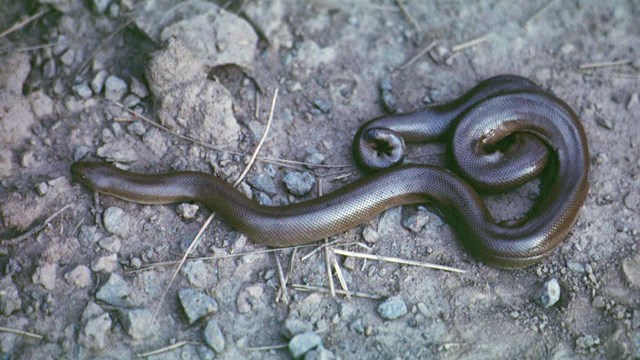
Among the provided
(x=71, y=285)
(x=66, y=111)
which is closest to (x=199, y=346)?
(x=71, y=285)

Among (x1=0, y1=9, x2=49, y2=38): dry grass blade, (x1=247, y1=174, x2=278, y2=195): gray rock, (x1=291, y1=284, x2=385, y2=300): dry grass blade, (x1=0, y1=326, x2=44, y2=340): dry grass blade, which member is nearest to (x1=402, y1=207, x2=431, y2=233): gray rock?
(x1=291, y1=284, x2=385, y2=300): dry grass blade

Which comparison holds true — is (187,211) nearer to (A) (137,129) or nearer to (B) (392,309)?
(A) (137,129)

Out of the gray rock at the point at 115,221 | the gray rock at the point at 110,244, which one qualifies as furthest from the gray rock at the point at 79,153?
the gray rock at the point at 110,244

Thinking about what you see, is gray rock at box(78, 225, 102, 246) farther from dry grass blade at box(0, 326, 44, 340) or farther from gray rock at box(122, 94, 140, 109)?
gray rock at box(122, 94, 140, 109)

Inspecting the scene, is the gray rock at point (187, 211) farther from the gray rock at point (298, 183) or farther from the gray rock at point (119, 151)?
the gray rock at point (298, 183)

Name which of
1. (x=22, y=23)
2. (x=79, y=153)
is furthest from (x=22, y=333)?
(x=22, y=23)

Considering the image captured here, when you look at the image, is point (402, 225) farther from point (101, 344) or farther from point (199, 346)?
point (101, 344)
